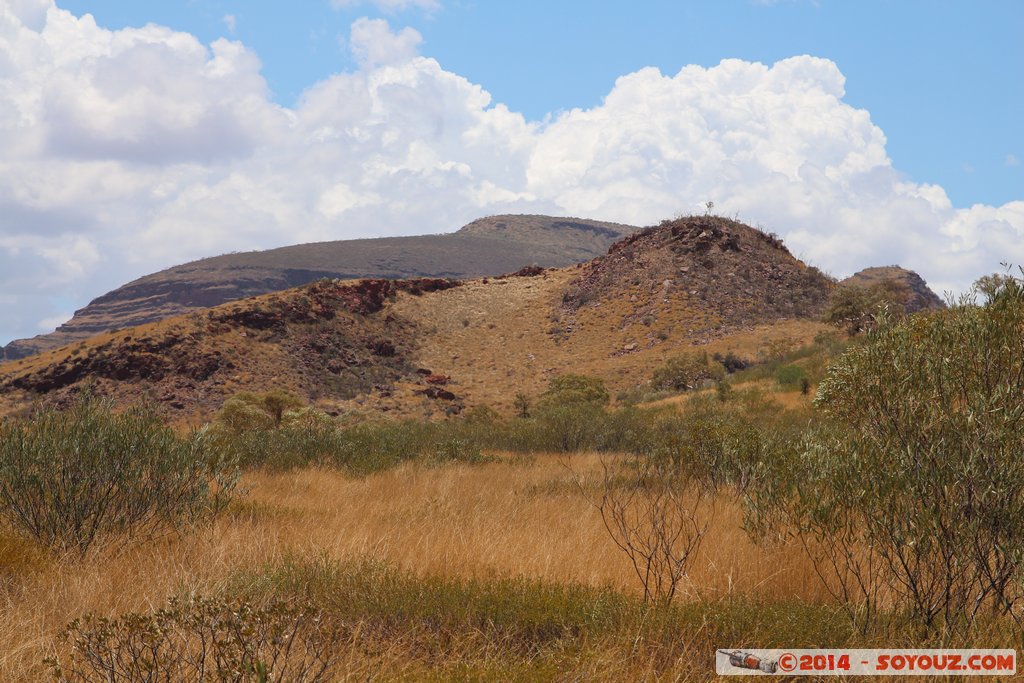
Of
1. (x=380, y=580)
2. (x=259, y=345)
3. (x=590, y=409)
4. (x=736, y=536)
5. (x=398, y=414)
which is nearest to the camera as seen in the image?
(x=380, y=580)

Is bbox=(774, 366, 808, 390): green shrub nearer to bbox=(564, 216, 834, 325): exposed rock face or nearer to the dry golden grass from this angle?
the dry golden grass

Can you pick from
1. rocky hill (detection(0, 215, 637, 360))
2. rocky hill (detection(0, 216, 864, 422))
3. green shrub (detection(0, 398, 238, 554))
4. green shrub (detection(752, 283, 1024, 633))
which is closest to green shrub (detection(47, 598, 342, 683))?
green shrub (detection(0, 398, 238, 554))

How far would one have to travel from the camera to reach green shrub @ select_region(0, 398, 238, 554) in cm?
706

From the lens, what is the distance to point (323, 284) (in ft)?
172

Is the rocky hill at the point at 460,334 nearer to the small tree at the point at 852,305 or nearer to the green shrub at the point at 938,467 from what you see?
the small tree at the point at 852,305

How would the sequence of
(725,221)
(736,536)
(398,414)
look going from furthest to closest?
(725,221) < (398,414) < (736,536)

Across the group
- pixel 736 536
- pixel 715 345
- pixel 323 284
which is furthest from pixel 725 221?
pixel 736 536

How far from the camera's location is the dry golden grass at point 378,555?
16.8 ft

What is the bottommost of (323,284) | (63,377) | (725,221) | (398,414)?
(398,414)

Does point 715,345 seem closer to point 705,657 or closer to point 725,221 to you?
point 725,221

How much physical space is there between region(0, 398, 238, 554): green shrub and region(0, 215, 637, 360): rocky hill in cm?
12328

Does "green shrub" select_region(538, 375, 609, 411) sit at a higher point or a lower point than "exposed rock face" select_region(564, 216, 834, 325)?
lower

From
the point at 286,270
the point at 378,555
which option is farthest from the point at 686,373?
the point at 286,270

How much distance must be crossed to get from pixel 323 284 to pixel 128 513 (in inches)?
1837
